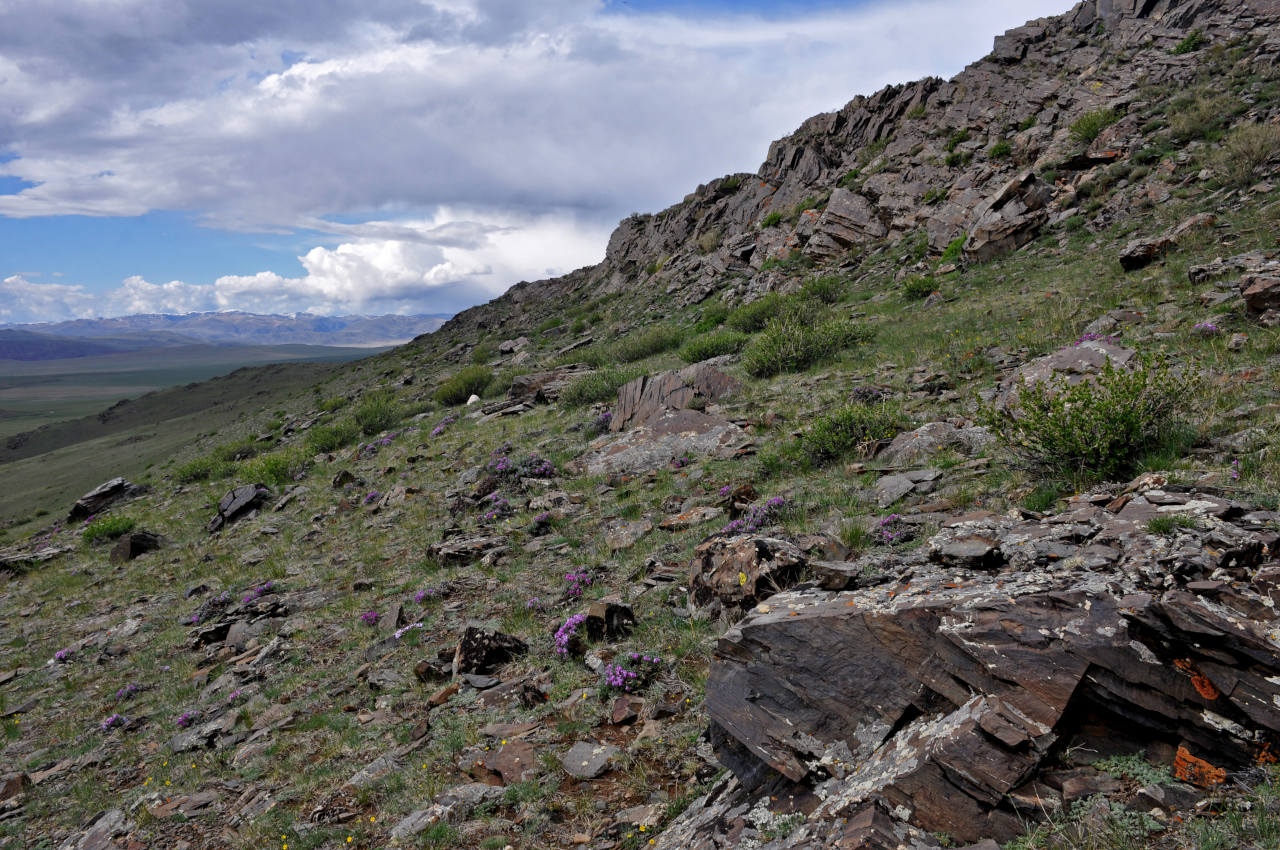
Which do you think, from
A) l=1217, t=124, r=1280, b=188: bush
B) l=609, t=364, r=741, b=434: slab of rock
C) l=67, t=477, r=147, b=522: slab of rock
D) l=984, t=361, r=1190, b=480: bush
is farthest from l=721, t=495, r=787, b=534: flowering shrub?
l=67, t=477, r=147, b=522: slab of rock

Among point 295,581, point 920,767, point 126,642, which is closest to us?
point 920,767

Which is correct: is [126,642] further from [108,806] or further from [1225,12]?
[1225,12]

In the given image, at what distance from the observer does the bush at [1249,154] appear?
56.3 feet

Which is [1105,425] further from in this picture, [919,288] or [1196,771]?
[919,288]

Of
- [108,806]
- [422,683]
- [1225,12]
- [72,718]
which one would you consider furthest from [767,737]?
[1225,12]

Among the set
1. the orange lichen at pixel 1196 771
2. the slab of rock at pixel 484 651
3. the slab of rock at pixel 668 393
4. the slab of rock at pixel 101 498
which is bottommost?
the slab of rock at pixel 101 498

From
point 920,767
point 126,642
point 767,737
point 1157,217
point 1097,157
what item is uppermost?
point 1097,157

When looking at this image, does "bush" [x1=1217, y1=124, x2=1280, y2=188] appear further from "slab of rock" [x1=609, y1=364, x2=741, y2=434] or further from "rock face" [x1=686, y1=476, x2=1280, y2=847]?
"rock face" [x1=686, y1=476, x2=1280, y2=847]

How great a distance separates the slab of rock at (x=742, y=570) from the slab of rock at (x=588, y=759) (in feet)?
6.33

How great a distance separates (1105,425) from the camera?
6.67 meters

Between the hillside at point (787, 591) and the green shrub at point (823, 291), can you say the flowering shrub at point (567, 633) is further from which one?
the green shrub at point (823, 291)

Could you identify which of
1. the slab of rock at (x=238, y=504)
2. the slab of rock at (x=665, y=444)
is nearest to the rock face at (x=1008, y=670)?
the slab of rock at (x=665, y=444)

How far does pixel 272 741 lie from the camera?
7.09m

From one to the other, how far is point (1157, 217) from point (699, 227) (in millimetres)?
32343
